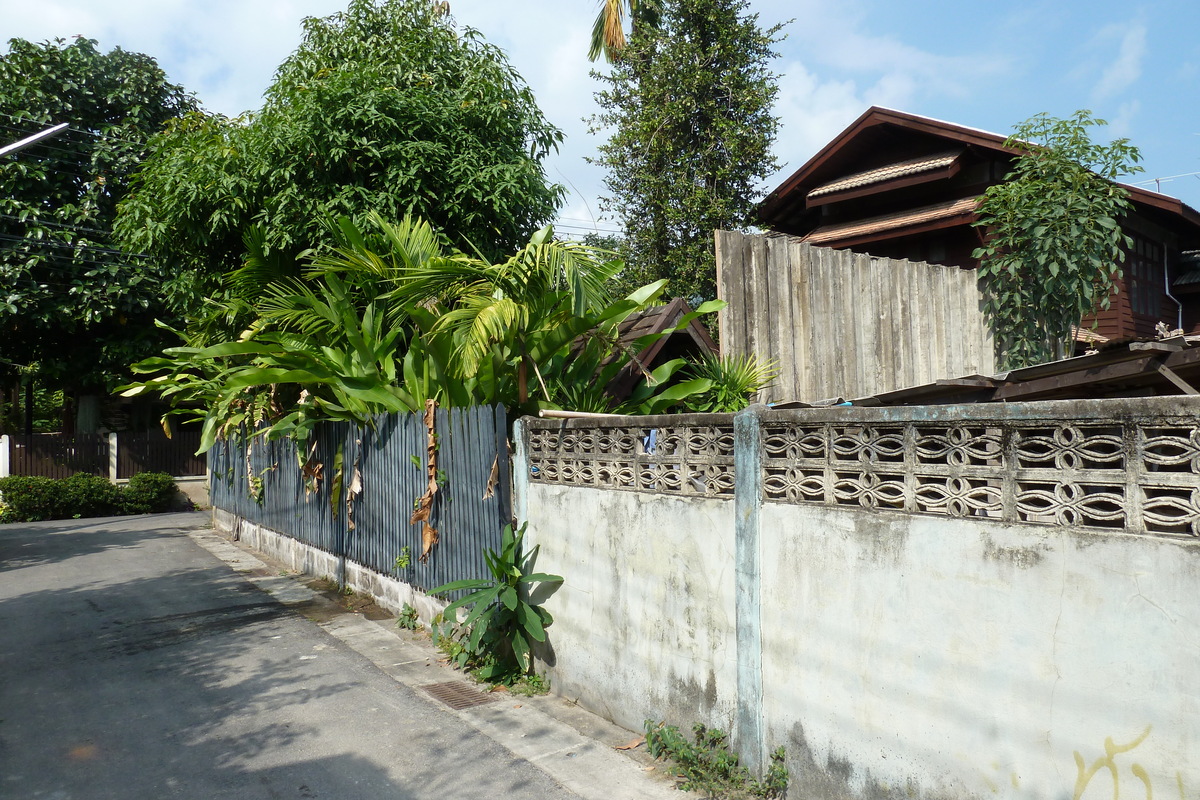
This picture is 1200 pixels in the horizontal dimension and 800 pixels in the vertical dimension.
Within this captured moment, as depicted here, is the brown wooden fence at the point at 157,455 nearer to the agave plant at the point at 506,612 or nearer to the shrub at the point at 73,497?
the shrub at the point at 73,497

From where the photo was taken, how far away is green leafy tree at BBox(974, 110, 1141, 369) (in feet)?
26.2

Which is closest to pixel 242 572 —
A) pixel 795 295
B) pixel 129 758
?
pixel 129 758

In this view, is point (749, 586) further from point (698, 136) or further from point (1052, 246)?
point (698, 136)

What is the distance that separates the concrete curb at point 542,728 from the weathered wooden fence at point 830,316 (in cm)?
282

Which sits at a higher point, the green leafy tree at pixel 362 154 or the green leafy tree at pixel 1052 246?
the green leafy tree at pixel 362 154

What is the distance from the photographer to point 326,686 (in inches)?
253

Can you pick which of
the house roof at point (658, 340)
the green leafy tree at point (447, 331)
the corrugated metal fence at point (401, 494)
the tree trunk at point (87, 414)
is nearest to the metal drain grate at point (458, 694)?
the corrugated metal fence at point (401, 494)

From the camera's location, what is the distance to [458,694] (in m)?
6.18

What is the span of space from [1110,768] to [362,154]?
1181 centimetres

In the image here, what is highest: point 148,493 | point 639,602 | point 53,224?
point 53,224

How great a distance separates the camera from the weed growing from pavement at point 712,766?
13.6ft

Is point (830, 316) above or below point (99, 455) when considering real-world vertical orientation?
above

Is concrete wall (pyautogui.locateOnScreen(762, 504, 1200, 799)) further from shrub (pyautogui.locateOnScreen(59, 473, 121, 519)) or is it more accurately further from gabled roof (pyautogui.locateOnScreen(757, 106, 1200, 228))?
shrub (pyautogui.locateOnScreen(59, 473, 121, 519))

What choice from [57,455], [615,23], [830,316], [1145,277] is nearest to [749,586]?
[830,316]
